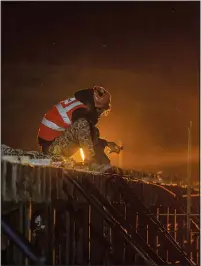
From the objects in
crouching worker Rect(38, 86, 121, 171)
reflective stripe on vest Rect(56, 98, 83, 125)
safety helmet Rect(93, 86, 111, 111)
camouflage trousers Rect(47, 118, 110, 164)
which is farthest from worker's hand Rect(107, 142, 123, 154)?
reflective stripe on vest Rect(56, 98, 83, 125)

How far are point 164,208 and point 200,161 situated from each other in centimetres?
59

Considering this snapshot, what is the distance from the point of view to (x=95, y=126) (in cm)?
481

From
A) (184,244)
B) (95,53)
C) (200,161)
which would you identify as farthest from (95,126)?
(184,244)

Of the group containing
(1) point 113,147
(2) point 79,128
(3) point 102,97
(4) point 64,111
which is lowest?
(1) point 113,147

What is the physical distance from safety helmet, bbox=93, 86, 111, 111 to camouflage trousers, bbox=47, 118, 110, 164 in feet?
0.63

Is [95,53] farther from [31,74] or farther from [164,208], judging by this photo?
[164,208]

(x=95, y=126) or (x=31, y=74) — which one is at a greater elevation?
(x=31, y=74)

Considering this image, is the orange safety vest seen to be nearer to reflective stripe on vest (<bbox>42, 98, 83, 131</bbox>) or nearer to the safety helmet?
reflective stripe on vest (<bbox>42, 98, 83, 131</bbox>)

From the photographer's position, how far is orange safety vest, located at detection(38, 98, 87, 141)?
4.76m

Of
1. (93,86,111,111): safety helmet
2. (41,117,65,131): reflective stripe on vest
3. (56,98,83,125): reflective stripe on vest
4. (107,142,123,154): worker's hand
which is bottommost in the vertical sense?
(107,142,123,154): worker's hand

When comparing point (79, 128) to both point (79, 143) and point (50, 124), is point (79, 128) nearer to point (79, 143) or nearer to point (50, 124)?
point (79, 143)

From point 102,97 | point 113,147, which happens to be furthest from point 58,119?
point 113,147

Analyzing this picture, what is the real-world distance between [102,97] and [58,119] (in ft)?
1.33

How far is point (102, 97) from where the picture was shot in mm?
4793
